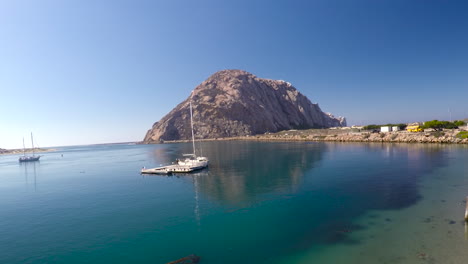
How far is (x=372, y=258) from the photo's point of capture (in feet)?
38.8

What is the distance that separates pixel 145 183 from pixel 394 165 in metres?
40.7

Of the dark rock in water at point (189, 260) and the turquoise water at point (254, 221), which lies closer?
the dark rock in water at point (189, 260)

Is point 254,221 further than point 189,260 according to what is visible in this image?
Yes

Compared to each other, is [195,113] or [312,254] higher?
[195,113]

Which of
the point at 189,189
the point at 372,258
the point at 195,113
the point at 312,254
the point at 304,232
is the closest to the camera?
the point at 372,258

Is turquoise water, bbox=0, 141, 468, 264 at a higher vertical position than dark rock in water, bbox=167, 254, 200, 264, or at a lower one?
lower

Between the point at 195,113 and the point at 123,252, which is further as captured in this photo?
the point at 195,113

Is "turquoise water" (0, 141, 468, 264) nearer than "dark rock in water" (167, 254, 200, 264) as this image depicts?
No

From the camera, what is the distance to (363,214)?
58.4 feet

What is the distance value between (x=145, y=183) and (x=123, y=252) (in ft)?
76.7

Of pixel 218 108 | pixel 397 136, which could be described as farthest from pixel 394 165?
pixel 218 108

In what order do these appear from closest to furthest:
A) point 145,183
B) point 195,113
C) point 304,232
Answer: point 304,232 → point 145,183 → point 195,113

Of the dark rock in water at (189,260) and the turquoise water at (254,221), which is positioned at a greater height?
the dark rock in water at (189,260)

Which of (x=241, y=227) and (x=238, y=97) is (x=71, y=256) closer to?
(x=241, y=227)
